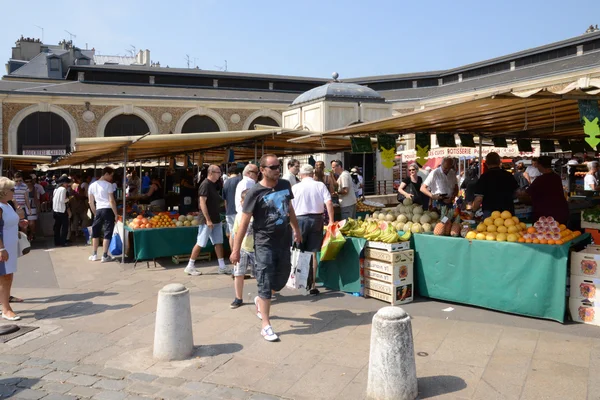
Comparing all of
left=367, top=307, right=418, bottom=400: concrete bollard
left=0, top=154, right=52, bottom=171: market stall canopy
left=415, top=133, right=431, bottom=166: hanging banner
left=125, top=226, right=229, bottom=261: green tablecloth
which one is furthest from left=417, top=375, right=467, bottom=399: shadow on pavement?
left=0, top=154, right=52, bottom=171: market stall canopy

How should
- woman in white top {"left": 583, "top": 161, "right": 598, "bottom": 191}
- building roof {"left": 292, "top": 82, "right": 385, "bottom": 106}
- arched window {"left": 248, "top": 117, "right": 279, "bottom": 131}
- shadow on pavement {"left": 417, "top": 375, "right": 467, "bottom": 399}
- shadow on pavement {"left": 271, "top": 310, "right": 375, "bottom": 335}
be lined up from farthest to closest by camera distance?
arched window {"left": 248, "top": 117, "right": 279, "bottom": 131} < building roof {"left": 292, "top": 82, "right": 385, "bottom": 106} < woman in white top {"left": 583, "top": 161, "right": 598, "bottom": 191} < shadow on pavement {"left": 271, "top": 310, "right": 375, "bottom": 335} < shadow on pavement {"left": 417, "top": 375, "right": 467, "bottom": 399}

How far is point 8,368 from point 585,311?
5.80 metres

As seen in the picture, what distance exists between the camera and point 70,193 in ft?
40.6

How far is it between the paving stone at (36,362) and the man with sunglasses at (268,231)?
2.00 m

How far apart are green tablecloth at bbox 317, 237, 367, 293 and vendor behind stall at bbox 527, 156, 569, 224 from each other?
2581mm

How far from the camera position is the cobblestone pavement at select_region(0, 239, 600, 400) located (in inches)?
150

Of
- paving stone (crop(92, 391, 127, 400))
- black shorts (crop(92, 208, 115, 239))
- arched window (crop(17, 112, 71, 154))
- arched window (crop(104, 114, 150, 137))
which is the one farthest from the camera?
arched window (crop(104, 114, 150, 137))

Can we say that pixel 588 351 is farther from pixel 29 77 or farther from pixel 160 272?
pixel 29 77

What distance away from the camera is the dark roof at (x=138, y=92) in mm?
30812

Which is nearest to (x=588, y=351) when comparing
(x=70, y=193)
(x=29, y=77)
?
(x=70, y=193)

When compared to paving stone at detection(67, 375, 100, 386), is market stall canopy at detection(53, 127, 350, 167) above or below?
above

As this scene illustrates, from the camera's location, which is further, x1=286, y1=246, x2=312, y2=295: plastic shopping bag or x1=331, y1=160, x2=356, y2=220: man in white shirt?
x1=331, y1=160, x2=356, y2=220: man in white shirt

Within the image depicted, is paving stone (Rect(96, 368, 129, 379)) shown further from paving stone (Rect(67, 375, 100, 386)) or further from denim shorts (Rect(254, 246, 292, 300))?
denim shorts (Rect(254, 246, 292, 300))

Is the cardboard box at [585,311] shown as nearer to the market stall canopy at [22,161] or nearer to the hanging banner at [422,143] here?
the hanging banner at [422,143]
